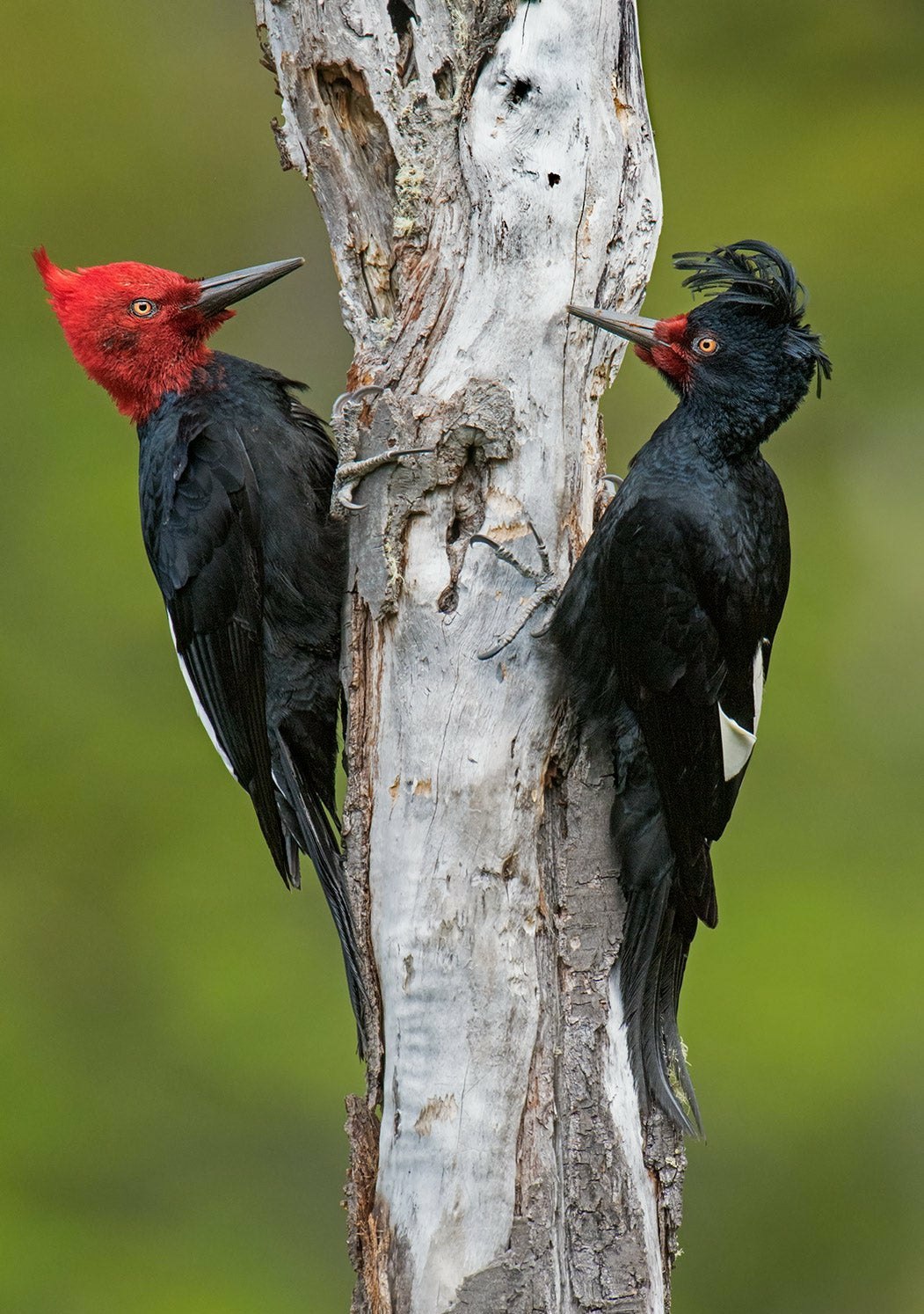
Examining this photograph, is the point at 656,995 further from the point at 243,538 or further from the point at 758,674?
the point at 243,538

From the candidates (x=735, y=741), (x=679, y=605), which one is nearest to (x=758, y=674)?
(x=735, y=741)

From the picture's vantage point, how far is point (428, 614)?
234cm

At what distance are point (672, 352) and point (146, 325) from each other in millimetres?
1073

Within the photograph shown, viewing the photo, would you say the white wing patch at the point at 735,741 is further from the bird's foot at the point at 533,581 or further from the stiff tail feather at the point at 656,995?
the bird's foot at the point at 533,581

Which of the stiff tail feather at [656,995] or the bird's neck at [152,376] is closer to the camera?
the stiff tail feather at [656,995]

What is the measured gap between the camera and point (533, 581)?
238cm

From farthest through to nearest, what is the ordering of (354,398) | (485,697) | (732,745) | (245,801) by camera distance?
(245,801)
(732,745)
(354,398)
(485,697)

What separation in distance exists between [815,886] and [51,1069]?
2.86 metres

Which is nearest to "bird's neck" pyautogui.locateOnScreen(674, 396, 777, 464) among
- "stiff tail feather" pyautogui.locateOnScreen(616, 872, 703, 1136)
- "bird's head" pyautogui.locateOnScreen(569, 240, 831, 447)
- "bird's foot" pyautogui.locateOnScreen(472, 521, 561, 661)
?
"bird's head" pyautogui.locateOnScreen(569, 240, 831, 447)

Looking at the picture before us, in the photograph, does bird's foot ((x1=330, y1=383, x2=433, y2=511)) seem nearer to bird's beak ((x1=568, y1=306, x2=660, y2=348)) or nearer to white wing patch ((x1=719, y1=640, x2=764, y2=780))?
bird's beak ((x1=568, y1=306, x2=660, y2=348))

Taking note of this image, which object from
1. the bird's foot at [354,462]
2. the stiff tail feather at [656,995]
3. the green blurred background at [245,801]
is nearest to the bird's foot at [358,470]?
the bird's foot at [354,462]

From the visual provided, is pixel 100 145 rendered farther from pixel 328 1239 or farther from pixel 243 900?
pixel 328 1239

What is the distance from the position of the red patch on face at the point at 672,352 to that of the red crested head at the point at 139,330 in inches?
36.5

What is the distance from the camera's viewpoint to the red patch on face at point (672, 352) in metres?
2.47
